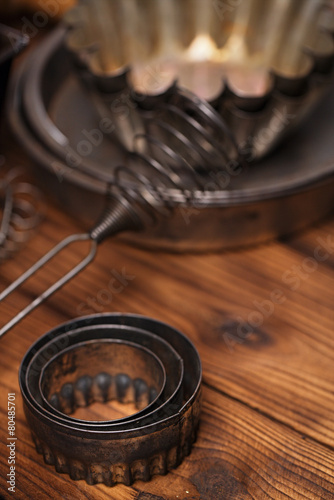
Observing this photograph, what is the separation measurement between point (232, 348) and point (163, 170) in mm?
163

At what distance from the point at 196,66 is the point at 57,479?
48cm

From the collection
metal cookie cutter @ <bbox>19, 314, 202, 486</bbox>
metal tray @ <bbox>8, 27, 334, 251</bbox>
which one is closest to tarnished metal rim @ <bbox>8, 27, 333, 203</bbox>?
metal tray @ <bbox>8, 27, 334, 251</bbox>

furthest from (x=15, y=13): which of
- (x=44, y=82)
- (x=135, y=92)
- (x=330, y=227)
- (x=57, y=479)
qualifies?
(x=57, y=479)

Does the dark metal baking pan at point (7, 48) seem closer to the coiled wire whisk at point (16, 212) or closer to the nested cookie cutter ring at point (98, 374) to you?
the coiled wire whisk at point (16, 212)

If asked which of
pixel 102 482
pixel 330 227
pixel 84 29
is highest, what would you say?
pixel 84 29

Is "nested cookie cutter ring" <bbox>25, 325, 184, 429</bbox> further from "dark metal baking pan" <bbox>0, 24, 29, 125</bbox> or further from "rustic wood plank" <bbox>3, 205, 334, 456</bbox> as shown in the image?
"dark metal baking pan" <bbox>0, 24, 29, 125</bbox>

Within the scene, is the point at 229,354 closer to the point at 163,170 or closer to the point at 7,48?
the point at 163,170

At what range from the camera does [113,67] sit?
747 millimetres

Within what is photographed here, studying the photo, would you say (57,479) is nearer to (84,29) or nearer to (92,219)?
(92,219)

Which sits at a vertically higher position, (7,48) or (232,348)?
(7,48)

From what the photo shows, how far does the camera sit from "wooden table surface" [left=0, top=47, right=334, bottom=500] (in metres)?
0.48

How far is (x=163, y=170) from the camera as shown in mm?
593

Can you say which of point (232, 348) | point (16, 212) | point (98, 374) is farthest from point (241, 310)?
point (16, 212)

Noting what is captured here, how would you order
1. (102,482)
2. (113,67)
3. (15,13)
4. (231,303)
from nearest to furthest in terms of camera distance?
1. (102,482)
2. (231,303)
3. (113,67)
4. (15,13)
